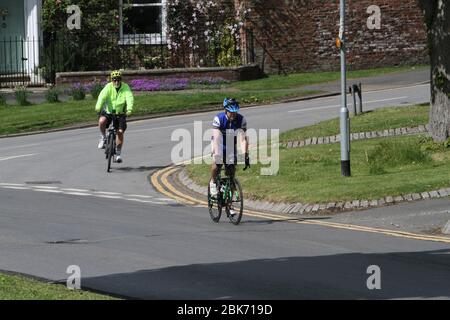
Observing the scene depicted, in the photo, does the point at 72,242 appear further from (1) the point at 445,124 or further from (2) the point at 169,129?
(2) the point at 169,129

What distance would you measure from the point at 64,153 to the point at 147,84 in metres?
9.98

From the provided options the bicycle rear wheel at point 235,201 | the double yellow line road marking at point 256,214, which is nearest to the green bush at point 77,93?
→ the double yellow line road marking at point 256,214

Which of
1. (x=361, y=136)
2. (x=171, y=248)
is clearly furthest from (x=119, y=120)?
(x=171, y=248)

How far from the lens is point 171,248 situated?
15.4 metres

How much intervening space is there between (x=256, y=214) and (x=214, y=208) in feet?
3.19

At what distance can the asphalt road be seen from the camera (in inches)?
498

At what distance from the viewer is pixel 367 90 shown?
34.5m

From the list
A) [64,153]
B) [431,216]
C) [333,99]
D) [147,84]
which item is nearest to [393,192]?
[431,216]

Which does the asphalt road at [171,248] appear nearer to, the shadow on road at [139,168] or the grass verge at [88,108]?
the shadow on road at [139,168]

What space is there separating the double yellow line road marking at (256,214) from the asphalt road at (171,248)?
0.94 ft

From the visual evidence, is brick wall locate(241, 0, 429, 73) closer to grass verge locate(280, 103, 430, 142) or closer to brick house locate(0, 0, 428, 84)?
brick house locate(0, 0, 428, 84)

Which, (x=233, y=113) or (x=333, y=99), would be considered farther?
(x=333, y=99)

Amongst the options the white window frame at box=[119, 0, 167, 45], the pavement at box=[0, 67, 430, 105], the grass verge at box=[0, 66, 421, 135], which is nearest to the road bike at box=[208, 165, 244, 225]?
the grass verge at box=[0, 66, 421, 135]

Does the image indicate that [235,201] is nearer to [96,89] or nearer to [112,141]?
[112,141]
